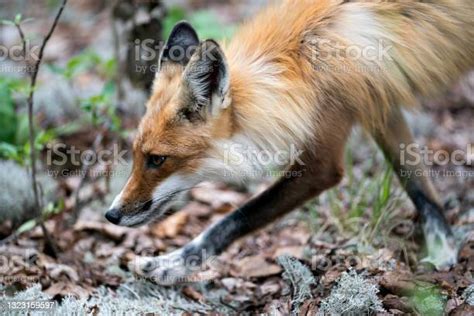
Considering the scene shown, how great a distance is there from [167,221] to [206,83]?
2.26 m

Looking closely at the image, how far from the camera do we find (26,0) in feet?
38.9

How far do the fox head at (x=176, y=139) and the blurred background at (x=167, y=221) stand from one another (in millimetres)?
708

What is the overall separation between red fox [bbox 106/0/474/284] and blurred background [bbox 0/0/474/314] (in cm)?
46

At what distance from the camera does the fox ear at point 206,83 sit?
4.25m

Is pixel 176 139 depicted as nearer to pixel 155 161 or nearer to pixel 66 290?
pixel 155 161

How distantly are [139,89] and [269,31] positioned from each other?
2.89 meters

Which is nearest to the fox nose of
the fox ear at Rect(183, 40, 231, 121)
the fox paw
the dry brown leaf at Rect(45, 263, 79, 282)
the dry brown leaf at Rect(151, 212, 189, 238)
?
the fox paw

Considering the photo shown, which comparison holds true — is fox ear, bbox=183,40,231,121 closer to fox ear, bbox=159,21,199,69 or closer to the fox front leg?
fox ear, bbox=159,21,199,69

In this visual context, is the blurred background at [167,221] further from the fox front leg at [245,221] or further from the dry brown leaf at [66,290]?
the fox front leg at [245,221]

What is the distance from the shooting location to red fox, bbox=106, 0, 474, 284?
177 inches

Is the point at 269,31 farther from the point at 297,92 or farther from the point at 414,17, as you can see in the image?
the point at 414,17

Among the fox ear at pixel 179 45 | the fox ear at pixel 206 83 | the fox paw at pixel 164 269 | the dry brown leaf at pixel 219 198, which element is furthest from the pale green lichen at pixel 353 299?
the dry brown leaf at pixel 219 198

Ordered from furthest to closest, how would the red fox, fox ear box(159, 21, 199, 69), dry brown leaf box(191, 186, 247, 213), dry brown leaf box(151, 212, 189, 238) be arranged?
dry brown leaf box(191, 186, 247, 213)
dry brown leaf box(151, 212, 189, 238)
fox ear box(159, 21, 199, 69)
the red fox

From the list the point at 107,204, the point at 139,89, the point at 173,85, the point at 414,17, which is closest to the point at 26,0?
the point at 139,89
